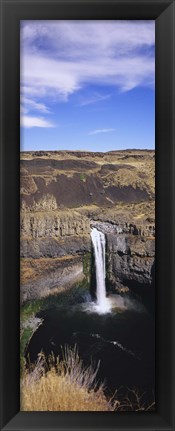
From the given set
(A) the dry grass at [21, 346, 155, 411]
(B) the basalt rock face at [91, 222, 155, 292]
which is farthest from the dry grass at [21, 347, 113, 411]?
(B) the basalt rock face at [91, 222, 155, 292]

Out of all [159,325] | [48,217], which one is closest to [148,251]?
[159,325]

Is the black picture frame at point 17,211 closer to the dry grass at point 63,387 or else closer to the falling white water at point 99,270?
the dry grass at point 63,387

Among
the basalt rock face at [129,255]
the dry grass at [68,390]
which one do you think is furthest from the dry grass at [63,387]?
the basalt rock face at [129,255]

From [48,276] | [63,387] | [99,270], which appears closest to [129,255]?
[99,270]

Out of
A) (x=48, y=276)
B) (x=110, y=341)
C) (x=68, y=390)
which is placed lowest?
(x=68, y=390)

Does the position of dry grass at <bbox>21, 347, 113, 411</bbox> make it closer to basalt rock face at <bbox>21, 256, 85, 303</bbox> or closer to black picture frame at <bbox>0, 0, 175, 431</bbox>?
black picture frame at <bbox>0, 0, 175, 431</bbox>

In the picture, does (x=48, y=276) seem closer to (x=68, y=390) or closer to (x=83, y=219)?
(x=83, y=219)
